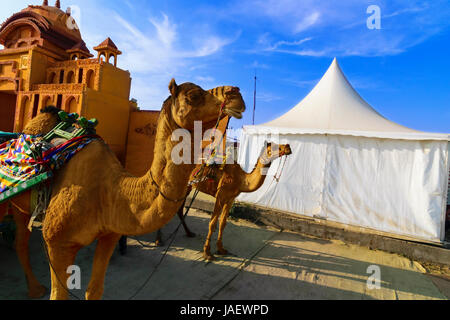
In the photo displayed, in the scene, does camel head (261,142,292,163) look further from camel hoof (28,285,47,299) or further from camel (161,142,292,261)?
camel hoof (28,285,47,299)

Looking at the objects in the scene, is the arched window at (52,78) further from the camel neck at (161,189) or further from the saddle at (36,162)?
the camel neck at (161,189)

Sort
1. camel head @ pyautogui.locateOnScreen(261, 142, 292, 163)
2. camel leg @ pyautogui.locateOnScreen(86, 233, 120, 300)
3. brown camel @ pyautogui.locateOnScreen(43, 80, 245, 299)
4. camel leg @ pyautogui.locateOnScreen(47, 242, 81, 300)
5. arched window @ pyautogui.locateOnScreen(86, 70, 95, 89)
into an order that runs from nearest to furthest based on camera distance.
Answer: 1. brown camel @ pyautogui.locateOnScreen(43, 80, 245, 299)
2. camel leg @ pyautogui.locateOnScreen(47, 242, 81, 300)
3. camel leg @ pyautogui.locateOnScreen(86, 233, 120, 300)
4. camel head @ pyautogui.locateOnScreen(261, 142, 292, 163)
5. arched window @ pyautogui.locateOnScreen(86, 70, 95, 89)

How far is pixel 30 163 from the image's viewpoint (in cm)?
223

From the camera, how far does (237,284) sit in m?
3.70

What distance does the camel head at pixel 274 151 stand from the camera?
4047 millimetres

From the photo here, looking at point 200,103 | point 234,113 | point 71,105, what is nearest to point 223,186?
point 200,103

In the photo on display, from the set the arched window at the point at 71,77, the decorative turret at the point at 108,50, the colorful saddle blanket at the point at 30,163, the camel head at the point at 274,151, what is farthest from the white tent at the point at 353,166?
the colorful saddle blanket at the point at 30,163

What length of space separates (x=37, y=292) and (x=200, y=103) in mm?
3393

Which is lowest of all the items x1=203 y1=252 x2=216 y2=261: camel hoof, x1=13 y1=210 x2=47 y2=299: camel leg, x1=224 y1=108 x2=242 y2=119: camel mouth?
x1=203 y1=252 x2=216 y2=261: camel hoof

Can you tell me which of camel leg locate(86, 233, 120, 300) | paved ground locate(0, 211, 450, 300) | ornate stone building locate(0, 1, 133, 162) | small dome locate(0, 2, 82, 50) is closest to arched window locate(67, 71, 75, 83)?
ornate stone building locate(0, 1, 133, 162)

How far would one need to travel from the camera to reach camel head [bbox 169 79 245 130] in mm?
1414

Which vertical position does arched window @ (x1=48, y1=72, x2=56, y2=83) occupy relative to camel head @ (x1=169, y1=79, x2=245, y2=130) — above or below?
above

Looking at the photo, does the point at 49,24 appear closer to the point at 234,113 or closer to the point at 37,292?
the point at 37,292
